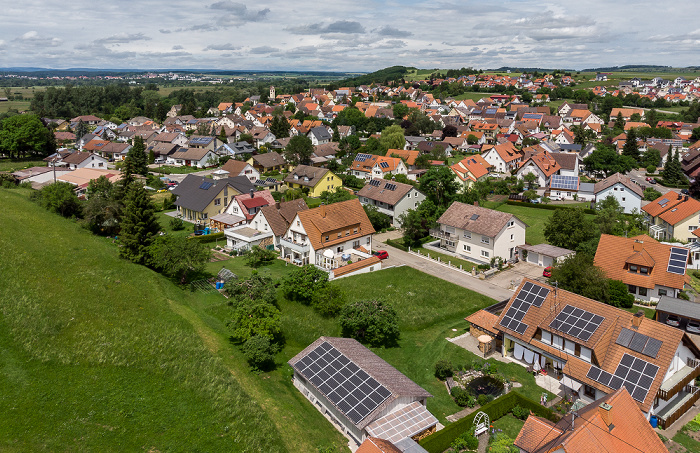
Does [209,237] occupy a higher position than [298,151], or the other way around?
[298,151]

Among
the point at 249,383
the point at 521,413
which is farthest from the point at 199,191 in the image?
the point at 521,413

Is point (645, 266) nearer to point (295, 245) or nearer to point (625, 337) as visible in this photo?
point (625, 337)

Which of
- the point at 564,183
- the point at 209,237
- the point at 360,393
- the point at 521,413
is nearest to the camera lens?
the point at 360,393

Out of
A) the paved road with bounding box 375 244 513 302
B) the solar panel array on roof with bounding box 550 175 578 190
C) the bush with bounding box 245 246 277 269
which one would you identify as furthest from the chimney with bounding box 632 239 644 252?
the solar panel array on roof with bounding box 550 175 578 190

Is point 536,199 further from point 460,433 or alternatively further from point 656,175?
point 460,433

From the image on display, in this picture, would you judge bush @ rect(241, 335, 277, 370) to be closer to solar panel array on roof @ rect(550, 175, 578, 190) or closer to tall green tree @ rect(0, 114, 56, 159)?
solar panel array on roof @ rect(550, 175, 578, 190)

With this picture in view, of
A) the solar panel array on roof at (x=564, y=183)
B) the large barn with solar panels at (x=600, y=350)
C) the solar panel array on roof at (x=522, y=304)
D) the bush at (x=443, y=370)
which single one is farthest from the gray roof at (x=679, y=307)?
the solar panel array on roof at (x=564, y=183)
